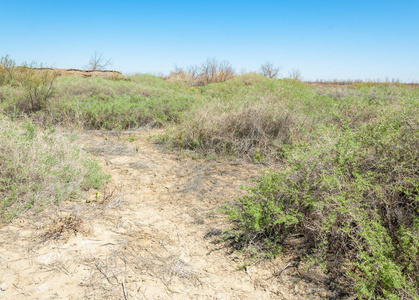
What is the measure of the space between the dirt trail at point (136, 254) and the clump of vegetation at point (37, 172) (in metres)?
0.18

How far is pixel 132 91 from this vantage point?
9914 mm

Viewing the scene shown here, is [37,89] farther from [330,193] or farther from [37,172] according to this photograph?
[330,193]

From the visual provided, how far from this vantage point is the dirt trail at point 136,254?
229cm

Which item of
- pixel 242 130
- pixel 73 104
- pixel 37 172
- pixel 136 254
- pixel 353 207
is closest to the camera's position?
pixel 353 207

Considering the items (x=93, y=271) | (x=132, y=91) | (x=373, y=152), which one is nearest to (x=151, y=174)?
(x=93, y=271)

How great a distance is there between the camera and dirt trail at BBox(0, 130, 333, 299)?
90.1 inches

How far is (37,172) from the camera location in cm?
349

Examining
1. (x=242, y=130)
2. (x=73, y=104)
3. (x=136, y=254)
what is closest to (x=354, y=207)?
(x=136, y=254)

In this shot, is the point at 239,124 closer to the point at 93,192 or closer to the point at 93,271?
the point at 93,192

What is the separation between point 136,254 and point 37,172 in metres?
1.73

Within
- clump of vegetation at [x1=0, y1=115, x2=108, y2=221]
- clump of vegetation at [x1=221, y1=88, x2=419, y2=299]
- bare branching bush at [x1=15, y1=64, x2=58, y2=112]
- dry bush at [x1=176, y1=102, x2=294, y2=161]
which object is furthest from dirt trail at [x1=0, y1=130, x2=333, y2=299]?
bare branching bush at [x1=15, y1=64, x2=58, y2=112]

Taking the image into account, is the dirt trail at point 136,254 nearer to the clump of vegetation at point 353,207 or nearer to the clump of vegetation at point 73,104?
the clump of vegetation at point 353,207

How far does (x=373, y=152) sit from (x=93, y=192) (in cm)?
331

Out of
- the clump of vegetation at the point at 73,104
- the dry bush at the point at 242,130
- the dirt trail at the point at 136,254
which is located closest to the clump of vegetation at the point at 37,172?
the dirt trail at the point at 136,254
